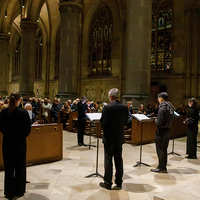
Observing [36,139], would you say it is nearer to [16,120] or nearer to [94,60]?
[16,120]

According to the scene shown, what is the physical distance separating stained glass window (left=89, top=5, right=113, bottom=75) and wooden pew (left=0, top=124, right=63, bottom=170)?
51.5 ft

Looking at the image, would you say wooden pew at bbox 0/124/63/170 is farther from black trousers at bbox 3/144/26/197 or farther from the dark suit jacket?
the dark suit jacket

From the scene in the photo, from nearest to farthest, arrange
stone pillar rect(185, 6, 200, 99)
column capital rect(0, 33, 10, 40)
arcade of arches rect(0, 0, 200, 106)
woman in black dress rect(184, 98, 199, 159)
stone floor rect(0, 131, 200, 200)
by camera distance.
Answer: stone floor rect(0, 131, 200, 200), woman in black dress rect(184, 98, 199, 159), arcade of arches rect(0, 0, 200, 106), stone pillar rect(185, 6, 200, 99), column capital rect(0, 33, 10, 40)

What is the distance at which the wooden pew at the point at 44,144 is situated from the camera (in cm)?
571

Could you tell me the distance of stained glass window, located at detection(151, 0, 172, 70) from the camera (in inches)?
690

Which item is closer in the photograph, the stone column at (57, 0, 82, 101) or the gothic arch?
the stone column at (57, 0, 82, 101)

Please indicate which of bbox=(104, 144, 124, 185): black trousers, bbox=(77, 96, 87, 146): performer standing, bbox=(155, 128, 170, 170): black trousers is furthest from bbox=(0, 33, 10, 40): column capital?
bbox=(104, 144, 124, 185): black trousers

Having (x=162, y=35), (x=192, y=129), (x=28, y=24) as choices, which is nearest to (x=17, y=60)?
(x=28, y=24)

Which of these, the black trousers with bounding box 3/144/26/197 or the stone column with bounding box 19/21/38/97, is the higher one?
the stone column with bounding box 19/21/38/97

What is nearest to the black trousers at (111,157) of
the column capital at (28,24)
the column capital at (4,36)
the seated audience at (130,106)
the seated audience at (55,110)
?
the seated audience at (130,106)

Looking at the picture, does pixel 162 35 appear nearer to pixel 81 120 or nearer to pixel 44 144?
pixel 81 120

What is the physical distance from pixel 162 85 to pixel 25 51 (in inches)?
447

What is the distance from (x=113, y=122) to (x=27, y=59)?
17321mm

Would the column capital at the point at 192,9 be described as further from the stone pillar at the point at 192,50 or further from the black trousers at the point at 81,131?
the black trousers at the point at 81,131
